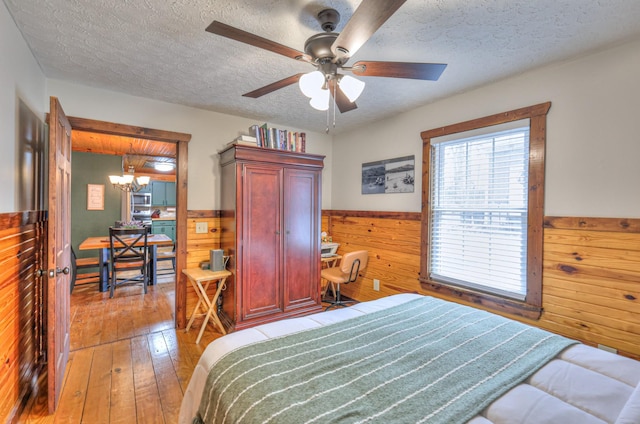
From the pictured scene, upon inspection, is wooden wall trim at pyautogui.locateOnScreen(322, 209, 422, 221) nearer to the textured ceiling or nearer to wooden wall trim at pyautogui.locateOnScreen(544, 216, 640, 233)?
wooden wall trim at pyautogui.locateOnScreen(544, 216, 640, 233)

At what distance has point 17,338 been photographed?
1.78 meters

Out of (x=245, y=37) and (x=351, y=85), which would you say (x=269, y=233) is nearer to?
(x=351, y=85)

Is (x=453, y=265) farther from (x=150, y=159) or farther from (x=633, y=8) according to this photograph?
(x=150, y=159)

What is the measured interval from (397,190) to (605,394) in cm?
245

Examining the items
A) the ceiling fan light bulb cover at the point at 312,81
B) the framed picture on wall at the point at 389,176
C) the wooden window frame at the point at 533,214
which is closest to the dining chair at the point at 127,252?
the framed picture on wall at the point at 389,176

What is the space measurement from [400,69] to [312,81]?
1.57 ft

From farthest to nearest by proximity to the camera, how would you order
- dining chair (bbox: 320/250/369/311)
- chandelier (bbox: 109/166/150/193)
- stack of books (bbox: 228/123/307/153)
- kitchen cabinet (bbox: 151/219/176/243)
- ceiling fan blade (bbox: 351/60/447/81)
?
kitchen cabinet (bbox: 151/219/176/243) < chandelier (bbox: 109/166/150/193) < dining chair (bbox: 320/250/369/311) < stack of books (bbox: 228/123/307/153) < ceiling fan blade (bbox: 351/60/447/81)

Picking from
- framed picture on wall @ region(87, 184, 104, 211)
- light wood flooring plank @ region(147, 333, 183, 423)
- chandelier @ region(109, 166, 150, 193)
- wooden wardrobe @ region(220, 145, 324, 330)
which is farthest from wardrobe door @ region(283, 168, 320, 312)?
framed picture on wall @ region(87, 184, 104, 211)

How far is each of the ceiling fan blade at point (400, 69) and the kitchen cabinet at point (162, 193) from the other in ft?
26.6

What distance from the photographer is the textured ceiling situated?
156 centimetres

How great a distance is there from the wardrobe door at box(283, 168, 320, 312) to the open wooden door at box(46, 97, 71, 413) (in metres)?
1.79

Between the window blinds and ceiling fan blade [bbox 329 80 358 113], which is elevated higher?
ceiling fan blade [bbox 329 80 358 113]

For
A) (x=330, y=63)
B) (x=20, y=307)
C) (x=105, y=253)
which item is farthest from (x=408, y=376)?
(x=105, y=253)

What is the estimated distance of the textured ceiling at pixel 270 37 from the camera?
1.56m
